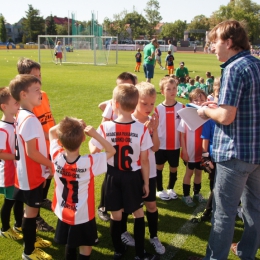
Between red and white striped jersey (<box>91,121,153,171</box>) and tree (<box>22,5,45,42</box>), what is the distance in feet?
326

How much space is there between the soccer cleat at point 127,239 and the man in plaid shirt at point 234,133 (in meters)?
0.95

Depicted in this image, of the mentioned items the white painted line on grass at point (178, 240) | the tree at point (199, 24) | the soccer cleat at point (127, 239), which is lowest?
the white painted line on grass at point (178, 240)

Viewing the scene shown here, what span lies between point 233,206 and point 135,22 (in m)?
114

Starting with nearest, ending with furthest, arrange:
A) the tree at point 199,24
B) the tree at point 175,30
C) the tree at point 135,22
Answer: the tree at point 175,30, the tree at point 199,24, the tree at point 135,22

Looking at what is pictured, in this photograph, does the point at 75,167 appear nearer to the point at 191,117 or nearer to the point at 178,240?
the point at 191,117

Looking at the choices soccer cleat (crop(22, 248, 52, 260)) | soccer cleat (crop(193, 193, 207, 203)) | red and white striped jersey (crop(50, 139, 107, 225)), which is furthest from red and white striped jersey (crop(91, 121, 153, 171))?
soccer cleat (crop(193, 193, 207, 203))

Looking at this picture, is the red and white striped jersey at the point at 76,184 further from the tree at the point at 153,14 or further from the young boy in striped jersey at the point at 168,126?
the tree at the point at 153,14

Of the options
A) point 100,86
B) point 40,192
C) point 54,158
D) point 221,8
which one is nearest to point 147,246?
point 40,192

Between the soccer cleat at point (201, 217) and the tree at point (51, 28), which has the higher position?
the tree at point (51, 28)

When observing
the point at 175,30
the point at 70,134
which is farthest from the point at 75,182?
the point at 175,30

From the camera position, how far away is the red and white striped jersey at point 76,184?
8.09 feet

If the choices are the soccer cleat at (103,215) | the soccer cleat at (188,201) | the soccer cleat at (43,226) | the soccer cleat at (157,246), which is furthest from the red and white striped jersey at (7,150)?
the soccer cleat at (188,201)

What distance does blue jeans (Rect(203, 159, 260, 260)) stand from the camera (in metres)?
2.48

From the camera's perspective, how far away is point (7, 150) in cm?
312
